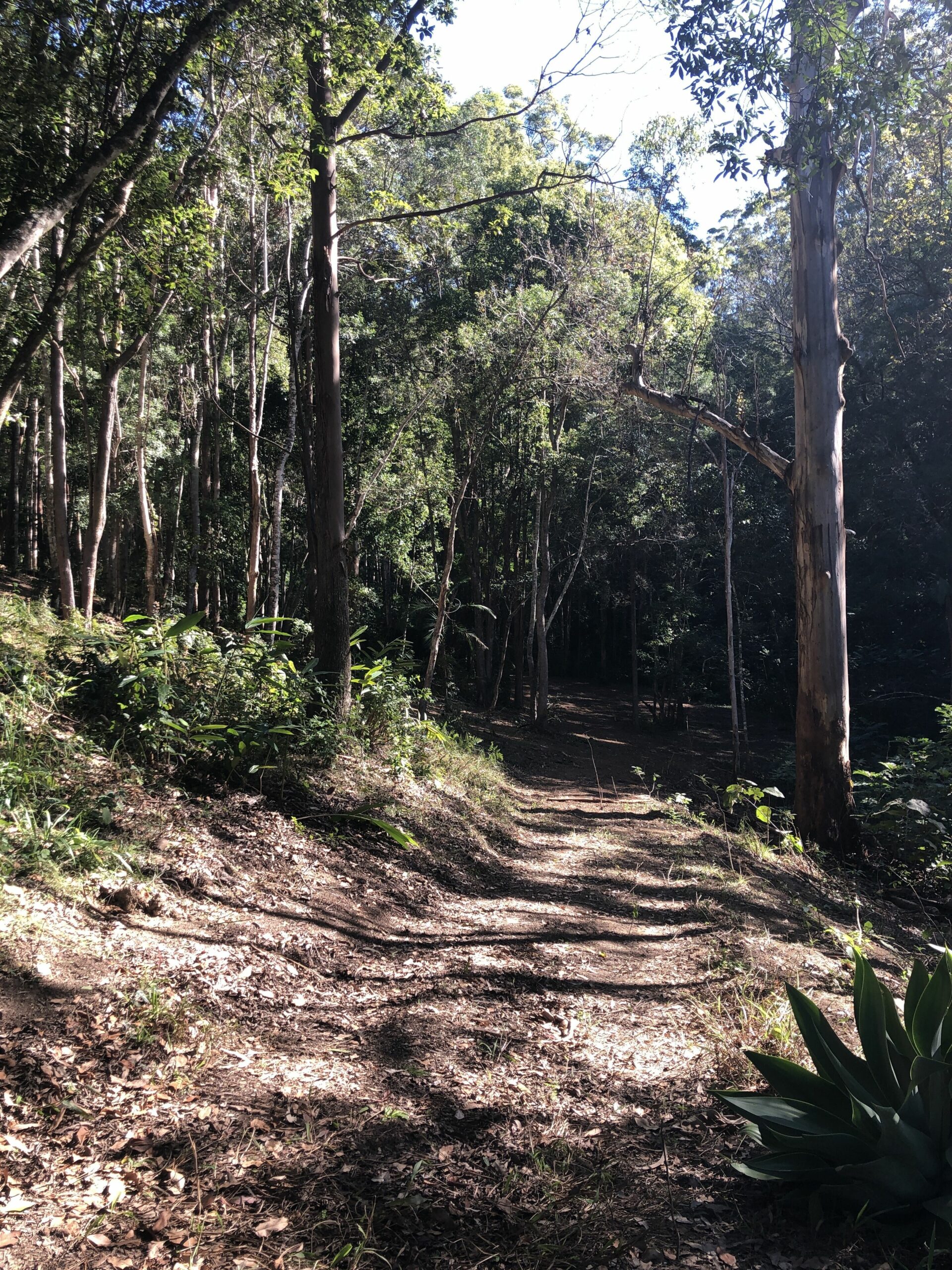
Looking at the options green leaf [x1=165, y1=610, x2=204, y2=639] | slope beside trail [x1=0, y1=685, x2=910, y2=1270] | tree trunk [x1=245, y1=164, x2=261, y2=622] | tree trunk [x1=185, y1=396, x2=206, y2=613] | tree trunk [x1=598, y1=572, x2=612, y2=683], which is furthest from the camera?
tree trunk [x1=598, y1=572, x2=612, y2=683]

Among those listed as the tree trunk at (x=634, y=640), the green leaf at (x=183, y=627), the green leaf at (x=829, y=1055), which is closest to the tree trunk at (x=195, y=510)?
the tree trunk at (x=634, y=640)

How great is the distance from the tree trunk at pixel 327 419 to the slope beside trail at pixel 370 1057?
5.56 ft

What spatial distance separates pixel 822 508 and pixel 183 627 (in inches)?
250

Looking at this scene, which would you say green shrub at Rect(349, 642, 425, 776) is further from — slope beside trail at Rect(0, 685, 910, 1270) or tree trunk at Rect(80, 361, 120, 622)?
tree trunk at Rect(80, 361, 120, 622)

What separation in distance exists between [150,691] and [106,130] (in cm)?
484

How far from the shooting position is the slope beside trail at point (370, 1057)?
2.10 m

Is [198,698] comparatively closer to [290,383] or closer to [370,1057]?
[370,1057]

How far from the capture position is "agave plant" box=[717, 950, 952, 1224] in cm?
210

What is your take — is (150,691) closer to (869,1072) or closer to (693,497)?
(869,1072)

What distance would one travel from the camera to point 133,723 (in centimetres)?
512

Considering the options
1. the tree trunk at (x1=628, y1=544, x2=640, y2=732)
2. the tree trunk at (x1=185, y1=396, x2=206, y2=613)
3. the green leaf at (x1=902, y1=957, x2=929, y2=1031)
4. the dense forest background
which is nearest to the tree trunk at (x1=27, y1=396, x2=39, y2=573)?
the dense forest background

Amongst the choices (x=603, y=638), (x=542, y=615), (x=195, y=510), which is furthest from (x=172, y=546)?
(x=603, y=638)

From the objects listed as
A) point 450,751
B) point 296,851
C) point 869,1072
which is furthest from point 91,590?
point 869,1072

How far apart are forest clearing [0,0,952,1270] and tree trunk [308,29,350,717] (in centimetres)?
4
